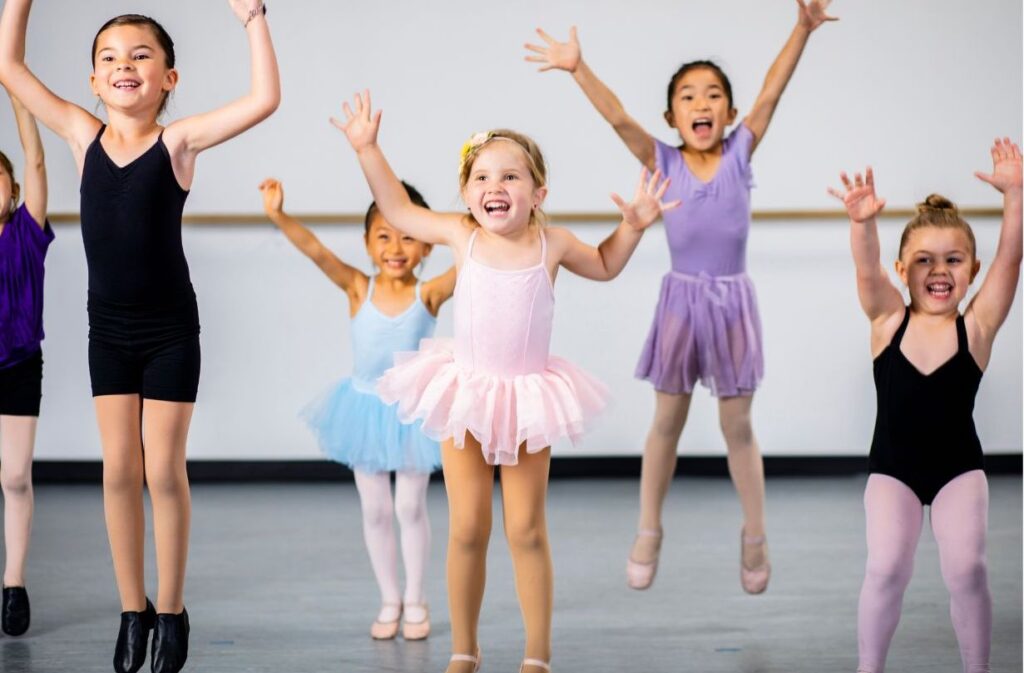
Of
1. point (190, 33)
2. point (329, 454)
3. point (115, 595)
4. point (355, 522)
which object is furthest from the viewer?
point (190, 33)

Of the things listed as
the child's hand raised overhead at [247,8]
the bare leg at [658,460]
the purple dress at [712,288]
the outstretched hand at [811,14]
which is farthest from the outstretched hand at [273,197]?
the outstretched hand at [811,14]

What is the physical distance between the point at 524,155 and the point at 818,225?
318 centimetres

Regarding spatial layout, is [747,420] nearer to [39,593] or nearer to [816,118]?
[39,593]

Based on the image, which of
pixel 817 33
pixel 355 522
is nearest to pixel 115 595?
pixel 355 522

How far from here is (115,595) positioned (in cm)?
392

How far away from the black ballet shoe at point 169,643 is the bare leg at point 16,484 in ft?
2.84

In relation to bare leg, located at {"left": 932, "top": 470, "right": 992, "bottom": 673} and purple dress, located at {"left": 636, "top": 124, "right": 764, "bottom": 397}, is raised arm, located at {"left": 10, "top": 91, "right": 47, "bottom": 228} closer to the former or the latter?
purple dress, located at {"left": 636, "top": 124, "right": 764, "bottom": 397}

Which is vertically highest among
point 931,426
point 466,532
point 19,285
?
point 19,285

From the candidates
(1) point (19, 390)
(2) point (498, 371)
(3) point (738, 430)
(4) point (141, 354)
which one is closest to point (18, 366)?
(1) point (19, 390)

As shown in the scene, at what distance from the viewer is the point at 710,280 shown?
11.9ft

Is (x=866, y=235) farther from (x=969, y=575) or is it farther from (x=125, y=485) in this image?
(x=125, y=485)

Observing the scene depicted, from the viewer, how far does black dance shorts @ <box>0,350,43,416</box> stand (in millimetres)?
3439

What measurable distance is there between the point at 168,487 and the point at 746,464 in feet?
5.33

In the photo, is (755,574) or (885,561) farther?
(755,574)
